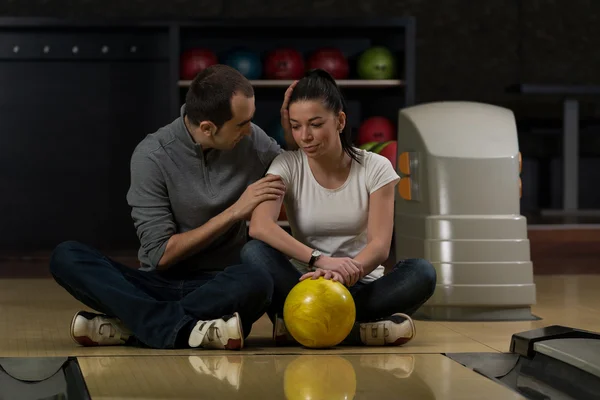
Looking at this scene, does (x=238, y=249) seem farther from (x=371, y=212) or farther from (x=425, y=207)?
(x=425, y=207)

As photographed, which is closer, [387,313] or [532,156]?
[387,313]

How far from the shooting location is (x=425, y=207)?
3635 millimetres

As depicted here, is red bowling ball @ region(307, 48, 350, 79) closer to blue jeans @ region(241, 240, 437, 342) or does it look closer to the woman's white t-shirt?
the woman's white t-shirt

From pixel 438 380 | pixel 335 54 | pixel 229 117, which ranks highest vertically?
pixel 335 54

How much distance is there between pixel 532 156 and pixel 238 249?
4.87m

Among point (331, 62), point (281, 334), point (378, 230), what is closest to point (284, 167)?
point (378, 230)

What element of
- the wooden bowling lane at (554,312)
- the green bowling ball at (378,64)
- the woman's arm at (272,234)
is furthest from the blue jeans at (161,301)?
the green bowling ball at (378,64)

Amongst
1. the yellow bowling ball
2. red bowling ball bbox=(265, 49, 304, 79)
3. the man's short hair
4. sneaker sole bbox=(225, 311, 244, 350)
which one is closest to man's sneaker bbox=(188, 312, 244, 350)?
sneaker sole bbox=(225, 311, 244, 350)


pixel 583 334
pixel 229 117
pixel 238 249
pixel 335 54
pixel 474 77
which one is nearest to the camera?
pixel 583 334

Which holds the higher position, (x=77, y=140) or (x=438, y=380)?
(x=77, y=140)

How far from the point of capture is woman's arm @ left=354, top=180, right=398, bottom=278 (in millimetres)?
2912

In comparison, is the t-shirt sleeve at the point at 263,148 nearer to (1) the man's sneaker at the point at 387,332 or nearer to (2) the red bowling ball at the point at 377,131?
(1) the man's sneaker at the point at 387,332

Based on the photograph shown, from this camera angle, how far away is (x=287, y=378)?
7.91 feet

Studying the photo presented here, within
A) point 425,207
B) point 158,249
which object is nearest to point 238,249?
point 158,249
